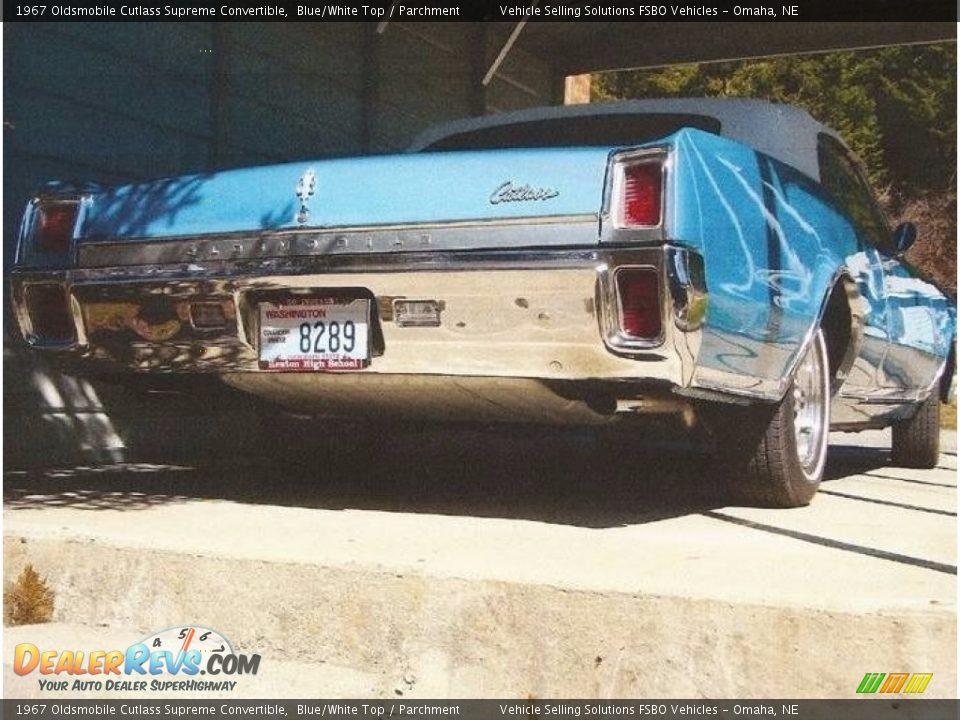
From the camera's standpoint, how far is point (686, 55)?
35.5ft

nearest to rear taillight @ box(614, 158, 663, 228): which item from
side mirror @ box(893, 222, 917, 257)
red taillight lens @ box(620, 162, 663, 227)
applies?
red taillight lens @ box(620, 162, 663, 227)

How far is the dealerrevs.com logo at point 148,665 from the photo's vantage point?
2.57 m

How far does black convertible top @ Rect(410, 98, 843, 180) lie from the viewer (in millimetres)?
4234

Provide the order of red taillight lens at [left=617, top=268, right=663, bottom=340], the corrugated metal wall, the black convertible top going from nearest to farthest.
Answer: red taillight lens at [left=617, top=268, right=663, bottom=340] < the black convertible top < the corrugated metal wall

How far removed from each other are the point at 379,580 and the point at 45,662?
0.78m

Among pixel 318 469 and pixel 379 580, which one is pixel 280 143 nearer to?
pixel 318 469

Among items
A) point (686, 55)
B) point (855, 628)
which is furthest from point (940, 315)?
point (686, 55)

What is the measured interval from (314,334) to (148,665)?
1.19 meters

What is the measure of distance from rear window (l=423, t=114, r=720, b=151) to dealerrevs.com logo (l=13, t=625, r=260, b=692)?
2.31 metres

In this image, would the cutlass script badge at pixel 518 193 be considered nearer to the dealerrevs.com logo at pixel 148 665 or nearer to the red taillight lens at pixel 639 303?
the red taillight lens at pixel 639 303

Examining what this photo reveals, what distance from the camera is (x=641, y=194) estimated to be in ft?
10.3

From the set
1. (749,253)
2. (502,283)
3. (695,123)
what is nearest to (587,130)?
(695,123)

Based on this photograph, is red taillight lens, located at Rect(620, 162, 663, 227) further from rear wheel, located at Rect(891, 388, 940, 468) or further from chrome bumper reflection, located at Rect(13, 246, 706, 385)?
rear wheel, located at Rect(891, 388, 940, 468)

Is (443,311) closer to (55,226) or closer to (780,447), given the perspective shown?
(780,447)
